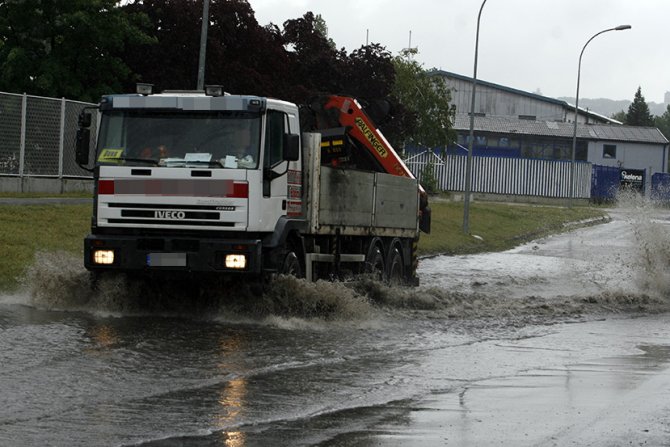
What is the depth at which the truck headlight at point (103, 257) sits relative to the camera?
1395 cm

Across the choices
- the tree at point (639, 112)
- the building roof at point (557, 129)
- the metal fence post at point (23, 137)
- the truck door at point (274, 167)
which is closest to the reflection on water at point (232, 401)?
the truck door at point (274, 167)

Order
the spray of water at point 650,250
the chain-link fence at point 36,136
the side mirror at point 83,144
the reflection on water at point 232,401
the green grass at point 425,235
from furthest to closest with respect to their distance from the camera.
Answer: the chain-link fence at point 36,136
the spray of water at point 650,250
the green grass at point 425,235
the side mirror at point 83,144
the reflection on water at point 232,401

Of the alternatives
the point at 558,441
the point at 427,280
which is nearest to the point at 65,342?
the point at 558,441

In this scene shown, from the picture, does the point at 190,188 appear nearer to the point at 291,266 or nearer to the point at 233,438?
the point at 291,266

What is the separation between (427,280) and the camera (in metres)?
23.2

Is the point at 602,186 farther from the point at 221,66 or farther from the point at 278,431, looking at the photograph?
the point at 278,431

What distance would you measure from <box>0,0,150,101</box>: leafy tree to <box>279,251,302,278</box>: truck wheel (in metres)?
22.1

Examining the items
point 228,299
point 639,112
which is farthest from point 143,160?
point 639,112

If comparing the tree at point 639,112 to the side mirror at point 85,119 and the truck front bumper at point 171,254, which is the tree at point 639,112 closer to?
the side mirror at point 85,119

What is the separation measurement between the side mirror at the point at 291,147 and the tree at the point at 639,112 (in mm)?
142518

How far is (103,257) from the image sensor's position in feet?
45.9

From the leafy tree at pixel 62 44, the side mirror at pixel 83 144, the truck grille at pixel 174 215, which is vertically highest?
the leafy tree at pixel 62 44

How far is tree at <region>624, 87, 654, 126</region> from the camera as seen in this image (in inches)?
5955

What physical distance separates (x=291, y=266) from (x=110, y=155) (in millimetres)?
2601
